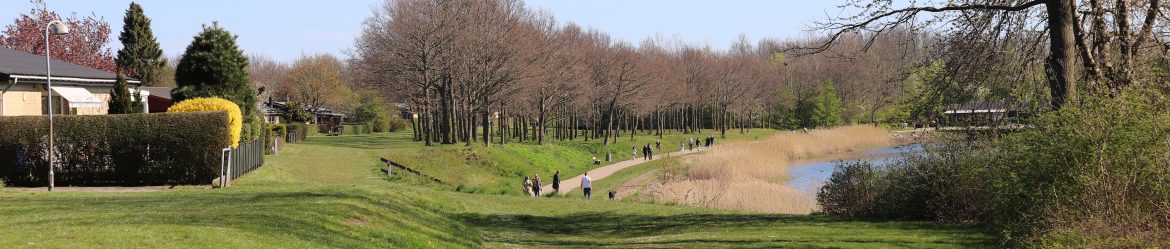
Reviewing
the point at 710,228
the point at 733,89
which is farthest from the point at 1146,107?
the point at 733,89

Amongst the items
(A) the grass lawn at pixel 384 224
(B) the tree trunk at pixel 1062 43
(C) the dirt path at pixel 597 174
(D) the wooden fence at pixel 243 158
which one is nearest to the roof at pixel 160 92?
(D) the wooden fence at pixel 243 158

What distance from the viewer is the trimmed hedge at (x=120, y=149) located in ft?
82.3

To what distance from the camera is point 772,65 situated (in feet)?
393

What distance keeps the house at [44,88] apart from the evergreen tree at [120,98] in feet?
Answer: 1.86

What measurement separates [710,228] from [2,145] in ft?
63.5

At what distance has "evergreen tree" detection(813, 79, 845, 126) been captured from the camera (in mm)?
98500

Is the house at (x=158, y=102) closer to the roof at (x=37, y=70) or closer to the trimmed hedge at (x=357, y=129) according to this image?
the roof at (x=37, y=70)

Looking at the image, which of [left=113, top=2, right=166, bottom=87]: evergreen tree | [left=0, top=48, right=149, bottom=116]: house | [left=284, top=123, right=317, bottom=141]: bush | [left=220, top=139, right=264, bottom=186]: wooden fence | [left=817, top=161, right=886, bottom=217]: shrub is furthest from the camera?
[left=113, top=2, right=166, bottom=87]: evergreen tree

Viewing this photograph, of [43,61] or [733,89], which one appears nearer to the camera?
[43,61]

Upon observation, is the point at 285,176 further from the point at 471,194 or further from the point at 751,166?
the point at 751,166

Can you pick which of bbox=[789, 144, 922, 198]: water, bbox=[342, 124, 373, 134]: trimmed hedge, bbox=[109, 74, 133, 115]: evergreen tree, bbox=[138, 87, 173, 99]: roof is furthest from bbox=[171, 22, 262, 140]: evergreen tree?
bbox=[342, 124, 373, 134]: trimmed hedge

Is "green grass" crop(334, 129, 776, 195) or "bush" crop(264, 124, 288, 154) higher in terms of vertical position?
"bush" crop(264, 124, 288, 154)

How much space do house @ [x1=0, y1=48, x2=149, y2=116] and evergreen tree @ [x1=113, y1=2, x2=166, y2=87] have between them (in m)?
35.1

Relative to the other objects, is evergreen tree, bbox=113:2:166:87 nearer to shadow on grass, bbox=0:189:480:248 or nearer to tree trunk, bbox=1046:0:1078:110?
Result: shadow on grass, bbox=0:189:480:248
